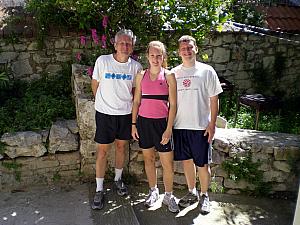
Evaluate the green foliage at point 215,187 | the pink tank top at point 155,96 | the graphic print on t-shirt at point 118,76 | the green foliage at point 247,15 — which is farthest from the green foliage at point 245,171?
the green foliage at point 247,15

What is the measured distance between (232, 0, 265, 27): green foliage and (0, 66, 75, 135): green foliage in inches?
160

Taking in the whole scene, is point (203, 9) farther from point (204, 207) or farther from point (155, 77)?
point (204, 207)

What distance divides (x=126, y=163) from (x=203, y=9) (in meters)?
2.01

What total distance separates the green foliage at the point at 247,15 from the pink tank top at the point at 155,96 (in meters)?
4.92

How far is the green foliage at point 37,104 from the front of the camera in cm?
415

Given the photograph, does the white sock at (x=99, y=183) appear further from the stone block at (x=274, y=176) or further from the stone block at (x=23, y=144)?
the stone block at (x=274, y=176)

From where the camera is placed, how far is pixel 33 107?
447 cm

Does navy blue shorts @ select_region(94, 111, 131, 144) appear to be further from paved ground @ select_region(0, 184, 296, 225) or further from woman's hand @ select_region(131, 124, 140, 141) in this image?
paved ground @ select_region(0, 184, 296, 225)

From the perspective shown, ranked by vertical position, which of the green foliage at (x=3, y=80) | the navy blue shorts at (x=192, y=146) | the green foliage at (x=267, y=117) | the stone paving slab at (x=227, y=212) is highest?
the green foliage at (x=3, y=80)

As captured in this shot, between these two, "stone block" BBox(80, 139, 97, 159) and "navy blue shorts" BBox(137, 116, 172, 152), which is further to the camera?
"stone block" BBox(80, 139, 97, 159)

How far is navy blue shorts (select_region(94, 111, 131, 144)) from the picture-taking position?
131 inches

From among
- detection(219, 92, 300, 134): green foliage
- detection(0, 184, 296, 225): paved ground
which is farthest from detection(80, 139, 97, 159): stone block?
detection(219, 92, 300, 134): green foliage

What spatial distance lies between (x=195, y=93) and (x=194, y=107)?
0.40ft

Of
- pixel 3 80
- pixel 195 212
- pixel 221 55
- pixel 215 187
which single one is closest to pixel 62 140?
pixel 3 80
